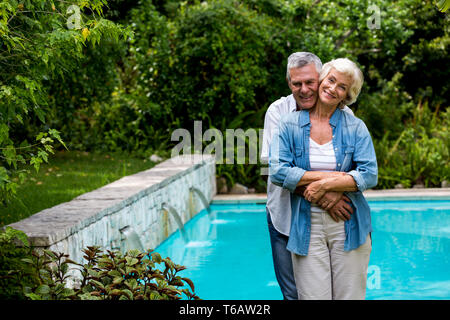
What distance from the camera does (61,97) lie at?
956cm

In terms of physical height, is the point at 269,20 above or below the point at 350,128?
above

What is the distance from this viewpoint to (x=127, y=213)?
18.3 ft

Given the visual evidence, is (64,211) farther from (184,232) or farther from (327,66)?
(184,232)

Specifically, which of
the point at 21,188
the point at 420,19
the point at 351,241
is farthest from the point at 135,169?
the point at 420,19

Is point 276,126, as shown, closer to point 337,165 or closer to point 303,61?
point 303,61

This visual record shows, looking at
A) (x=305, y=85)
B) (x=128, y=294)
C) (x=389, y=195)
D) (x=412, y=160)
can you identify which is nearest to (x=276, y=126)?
(x=305, y=85)

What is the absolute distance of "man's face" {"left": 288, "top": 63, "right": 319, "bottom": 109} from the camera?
315cm

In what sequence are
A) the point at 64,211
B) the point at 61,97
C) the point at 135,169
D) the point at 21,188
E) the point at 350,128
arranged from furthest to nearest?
the point at 61,97
the point at 135,169
the point at 21,188
the point at 64,211
the point at 350,128

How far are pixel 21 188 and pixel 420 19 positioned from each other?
9706 mm

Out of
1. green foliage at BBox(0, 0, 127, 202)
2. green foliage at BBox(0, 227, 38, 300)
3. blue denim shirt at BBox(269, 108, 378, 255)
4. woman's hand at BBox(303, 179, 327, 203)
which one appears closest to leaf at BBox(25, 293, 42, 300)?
green foliage at BBox(0, 227, 38, 300)

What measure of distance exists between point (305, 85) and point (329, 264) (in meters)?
0.93

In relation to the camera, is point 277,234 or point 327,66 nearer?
point 327,66

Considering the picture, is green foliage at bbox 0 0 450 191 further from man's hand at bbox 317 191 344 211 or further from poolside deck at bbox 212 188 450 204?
man's hand at bbox 317 191 344 211

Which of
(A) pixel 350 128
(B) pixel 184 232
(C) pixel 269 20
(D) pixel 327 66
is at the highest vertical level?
(C) pixel 269 20
